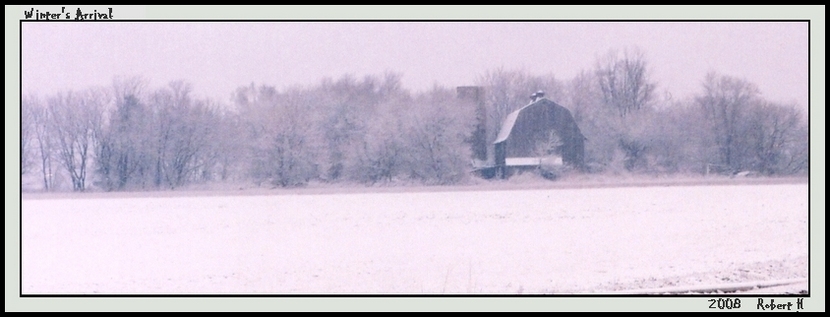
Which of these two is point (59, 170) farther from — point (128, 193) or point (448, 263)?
point (448, 263)

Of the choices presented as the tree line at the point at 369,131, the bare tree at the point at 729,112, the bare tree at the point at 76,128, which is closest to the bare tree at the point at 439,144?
the tree line at the point at 369,131

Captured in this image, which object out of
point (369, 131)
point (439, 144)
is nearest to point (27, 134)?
point (369, 131)

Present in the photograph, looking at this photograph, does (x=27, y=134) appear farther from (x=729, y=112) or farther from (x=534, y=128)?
(x=729, y=112)

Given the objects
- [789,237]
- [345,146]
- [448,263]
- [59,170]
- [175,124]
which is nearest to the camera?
[448,263]

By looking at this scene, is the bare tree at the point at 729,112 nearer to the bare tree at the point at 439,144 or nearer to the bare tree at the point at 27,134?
the bare tree at the point at 439,144

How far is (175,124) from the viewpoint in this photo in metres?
16.2

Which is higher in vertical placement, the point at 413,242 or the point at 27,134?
the point at 27,134

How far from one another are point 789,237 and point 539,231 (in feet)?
15.8

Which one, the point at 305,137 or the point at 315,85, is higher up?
the point at 315,85

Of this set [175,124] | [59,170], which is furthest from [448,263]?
[59,170]

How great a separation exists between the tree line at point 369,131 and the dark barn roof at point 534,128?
298 mm

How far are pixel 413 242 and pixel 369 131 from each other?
6005 millimetres

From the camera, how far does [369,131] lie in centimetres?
1734

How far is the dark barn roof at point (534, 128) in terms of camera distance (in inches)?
680
